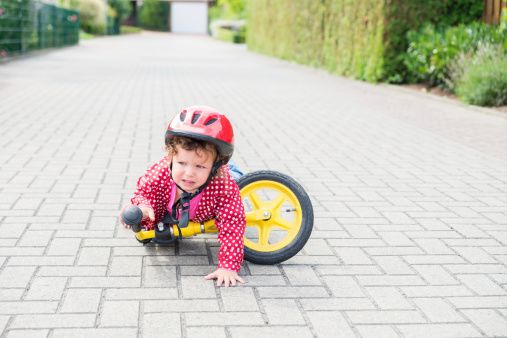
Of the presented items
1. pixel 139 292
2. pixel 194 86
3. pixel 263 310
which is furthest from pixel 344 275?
pixel 194 86

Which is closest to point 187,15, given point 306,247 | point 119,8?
point 119,8

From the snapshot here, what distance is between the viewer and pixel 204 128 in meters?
3.22

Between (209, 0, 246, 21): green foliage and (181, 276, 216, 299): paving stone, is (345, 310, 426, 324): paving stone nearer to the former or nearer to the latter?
(181, 276, 216, 299): paving stone

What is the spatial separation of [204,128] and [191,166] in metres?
0.25

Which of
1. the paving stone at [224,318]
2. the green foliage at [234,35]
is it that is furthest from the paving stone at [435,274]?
the green foliage at [234,35]

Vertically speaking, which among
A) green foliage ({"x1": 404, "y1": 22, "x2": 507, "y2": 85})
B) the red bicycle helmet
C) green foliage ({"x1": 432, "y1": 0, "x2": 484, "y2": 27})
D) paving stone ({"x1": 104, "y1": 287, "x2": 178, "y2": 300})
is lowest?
paving stone ({"x1": 104, "y1": 287, "x2": 178, "y2": 300})

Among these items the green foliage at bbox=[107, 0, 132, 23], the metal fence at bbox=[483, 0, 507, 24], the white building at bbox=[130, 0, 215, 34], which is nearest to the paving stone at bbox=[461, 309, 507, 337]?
the metal fence at bbox=[483, 0, 507, 24]

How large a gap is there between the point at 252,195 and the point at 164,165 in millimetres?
568

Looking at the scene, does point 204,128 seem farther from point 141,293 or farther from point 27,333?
point 27,333

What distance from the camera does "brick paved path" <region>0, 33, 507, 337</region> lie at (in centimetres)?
297

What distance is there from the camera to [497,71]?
10.0 meters

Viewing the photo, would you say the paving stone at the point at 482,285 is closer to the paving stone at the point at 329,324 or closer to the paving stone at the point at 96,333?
the paving stone at the point at 329,324

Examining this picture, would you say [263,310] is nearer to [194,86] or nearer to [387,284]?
[387,284]

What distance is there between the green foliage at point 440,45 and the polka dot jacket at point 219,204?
877cm
